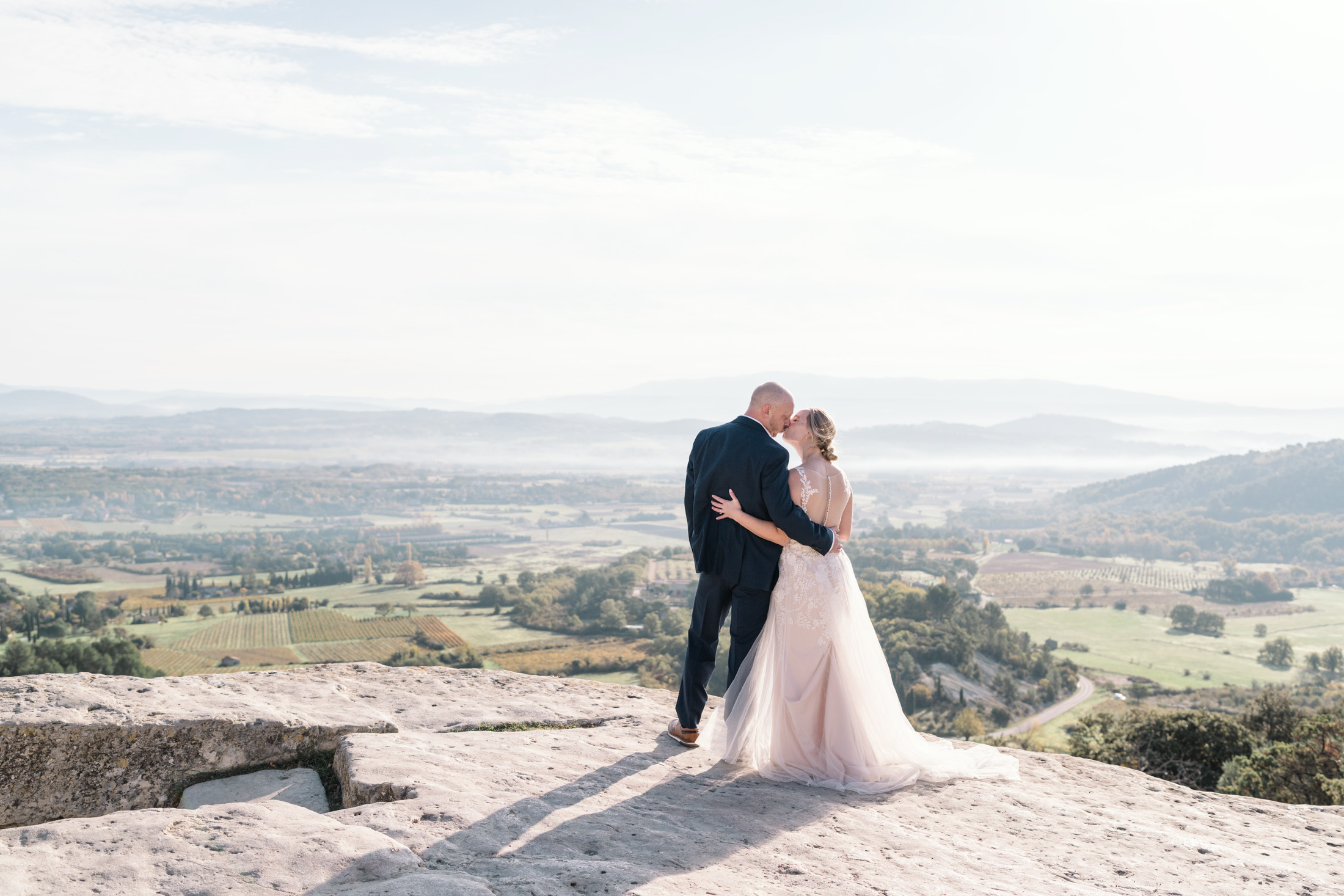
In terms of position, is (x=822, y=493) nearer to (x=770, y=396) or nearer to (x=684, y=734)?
(x=770, y=396)

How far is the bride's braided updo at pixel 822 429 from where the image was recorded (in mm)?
5348

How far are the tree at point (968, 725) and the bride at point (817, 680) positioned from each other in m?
31.5

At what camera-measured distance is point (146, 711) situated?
196 inches

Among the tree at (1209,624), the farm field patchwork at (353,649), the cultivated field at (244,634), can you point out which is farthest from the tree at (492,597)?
the tree at (1209,624)

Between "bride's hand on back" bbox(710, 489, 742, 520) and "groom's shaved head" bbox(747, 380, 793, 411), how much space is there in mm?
643

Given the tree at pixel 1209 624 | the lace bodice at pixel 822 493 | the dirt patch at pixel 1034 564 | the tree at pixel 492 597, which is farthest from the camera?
the dirt patch at pixel 1034 564

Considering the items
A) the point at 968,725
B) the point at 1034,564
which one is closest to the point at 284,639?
the point at 968,725

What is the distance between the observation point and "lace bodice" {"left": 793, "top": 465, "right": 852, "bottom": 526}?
17.5 feet

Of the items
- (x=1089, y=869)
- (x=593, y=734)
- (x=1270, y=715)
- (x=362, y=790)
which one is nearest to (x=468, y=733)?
(x=593, y=734)

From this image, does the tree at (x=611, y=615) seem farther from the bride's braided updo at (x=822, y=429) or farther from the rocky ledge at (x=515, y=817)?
the bride's braided updo at (x=822, y=429)

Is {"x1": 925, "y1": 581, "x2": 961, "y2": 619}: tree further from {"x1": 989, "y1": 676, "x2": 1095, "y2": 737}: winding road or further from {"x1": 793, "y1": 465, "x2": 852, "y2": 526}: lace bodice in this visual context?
{"x1": 793, "y1": 465, "x2": 852, "y2": 526}: lace bodice

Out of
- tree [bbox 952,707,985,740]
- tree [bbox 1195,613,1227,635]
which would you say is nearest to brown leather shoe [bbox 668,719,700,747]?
tree [bbox 952,707,985,740]

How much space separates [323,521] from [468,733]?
4415 inches

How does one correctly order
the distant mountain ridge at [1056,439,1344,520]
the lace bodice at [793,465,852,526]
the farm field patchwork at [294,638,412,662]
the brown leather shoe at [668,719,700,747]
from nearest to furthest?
the lace bodice at [793,465,852,526], the brown leather shoe at [668,719,700,747], the farm field patchwork at [294,638,412,662], the distant mountain ridge at [1056,439,1344,520]
